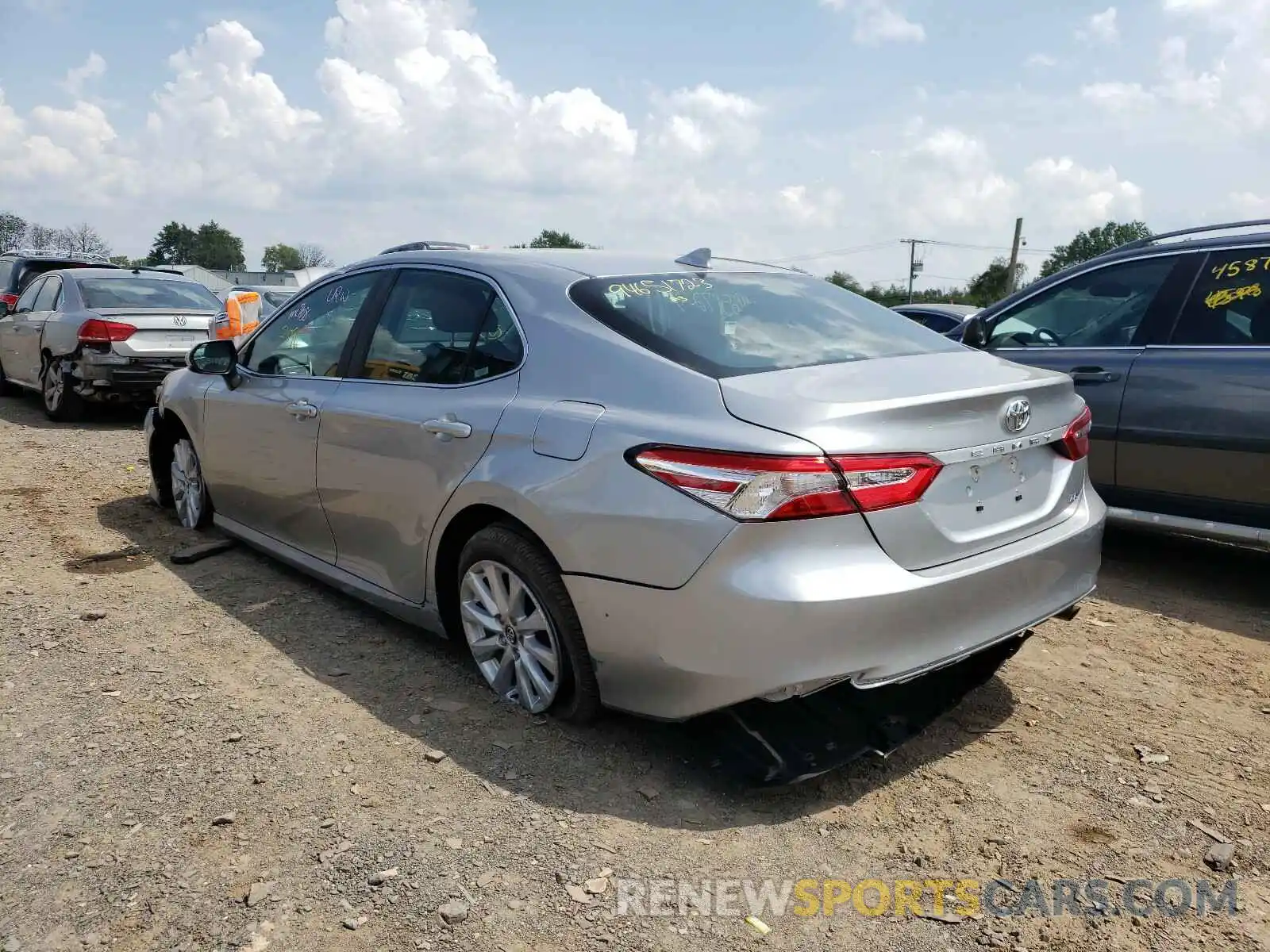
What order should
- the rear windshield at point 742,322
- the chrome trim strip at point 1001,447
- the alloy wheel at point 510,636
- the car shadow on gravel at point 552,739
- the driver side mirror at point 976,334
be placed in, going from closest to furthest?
the chrome trim strip at point 1001,447 → the car shadow on gravel at point 552,739 → the rear windshield at point 742,322 → the alloy wheel at point 510,636 → the driver side mirror at point 976,334

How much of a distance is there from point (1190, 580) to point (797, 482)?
11.6 ft

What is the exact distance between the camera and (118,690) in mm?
3684

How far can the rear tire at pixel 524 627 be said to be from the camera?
3123 mm

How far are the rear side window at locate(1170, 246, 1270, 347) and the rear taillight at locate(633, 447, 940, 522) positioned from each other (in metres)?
2.91

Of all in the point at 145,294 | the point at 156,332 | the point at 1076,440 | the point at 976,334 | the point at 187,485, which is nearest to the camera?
the point at 1076,440

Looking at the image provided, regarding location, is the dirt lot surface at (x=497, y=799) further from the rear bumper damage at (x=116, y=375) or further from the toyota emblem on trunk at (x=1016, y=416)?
the rear bumper damage at (x=116, y=375)

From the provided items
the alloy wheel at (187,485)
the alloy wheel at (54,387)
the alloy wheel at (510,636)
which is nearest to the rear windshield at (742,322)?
the alloy wheel at (510,636)

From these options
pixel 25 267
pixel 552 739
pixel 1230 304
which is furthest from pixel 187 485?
pixel 25 267

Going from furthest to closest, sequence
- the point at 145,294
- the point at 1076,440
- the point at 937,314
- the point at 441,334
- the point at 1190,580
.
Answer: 1. the point at 937,314
2. the point at 145,294
3. the point at 1190,580
4. the point at 441,334
5. the point at 1076,440

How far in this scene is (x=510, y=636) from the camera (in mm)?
3420

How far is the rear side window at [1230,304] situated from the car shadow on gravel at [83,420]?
932 centimetres

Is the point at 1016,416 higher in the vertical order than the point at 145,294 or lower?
lower

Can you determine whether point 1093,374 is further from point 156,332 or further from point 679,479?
point 156,332

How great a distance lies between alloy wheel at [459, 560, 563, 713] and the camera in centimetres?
327
